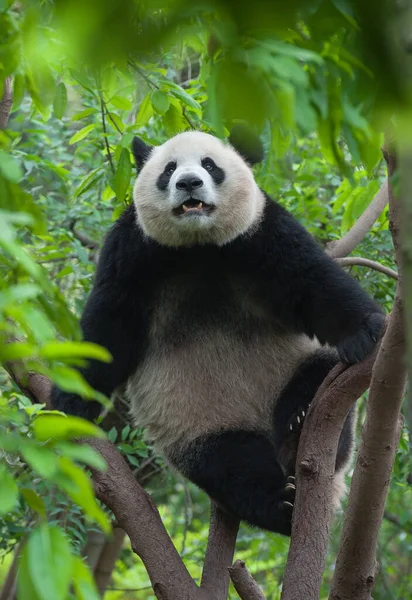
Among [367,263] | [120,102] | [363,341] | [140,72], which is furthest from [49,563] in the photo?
[367,263]

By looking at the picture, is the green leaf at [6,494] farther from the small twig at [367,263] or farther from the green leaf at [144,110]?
the small twig at [367,263]

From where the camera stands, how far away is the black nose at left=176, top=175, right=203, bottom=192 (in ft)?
14.7

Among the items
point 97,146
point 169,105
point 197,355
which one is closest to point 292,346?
point 197,355

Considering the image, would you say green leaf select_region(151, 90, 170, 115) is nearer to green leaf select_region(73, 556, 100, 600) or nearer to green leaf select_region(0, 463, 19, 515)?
green leaf select_region(0, 463, 19, 515)

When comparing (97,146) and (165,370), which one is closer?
(165,370)

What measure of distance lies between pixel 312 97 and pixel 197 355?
11.6ft

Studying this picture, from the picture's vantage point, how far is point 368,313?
419cm

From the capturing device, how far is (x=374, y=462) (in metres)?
3.36

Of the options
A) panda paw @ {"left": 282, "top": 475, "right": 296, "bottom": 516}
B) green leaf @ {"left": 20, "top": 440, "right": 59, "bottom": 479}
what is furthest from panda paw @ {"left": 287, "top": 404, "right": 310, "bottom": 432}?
green leaf @ {"left": 20, "top": 440, "right": 59, "bottom": 479}

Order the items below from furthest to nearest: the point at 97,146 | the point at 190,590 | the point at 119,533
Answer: the point at 119,533 → the point at 97,146 → the point at 190,590

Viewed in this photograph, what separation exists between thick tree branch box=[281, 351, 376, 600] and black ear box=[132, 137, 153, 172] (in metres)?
2.04

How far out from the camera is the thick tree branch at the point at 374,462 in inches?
118

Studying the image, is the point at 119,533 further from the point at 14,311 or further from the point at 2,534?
the point at 14,311

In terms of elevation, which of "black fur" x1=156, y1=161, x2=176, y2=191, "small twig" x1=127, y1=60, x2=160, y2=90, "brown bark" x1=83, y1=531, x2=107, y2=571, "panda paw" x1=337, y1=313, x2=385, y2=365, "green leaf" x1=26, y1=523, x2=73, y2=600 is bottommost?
"brown bark" x1=83, y1=531, x2=107, y2=571
